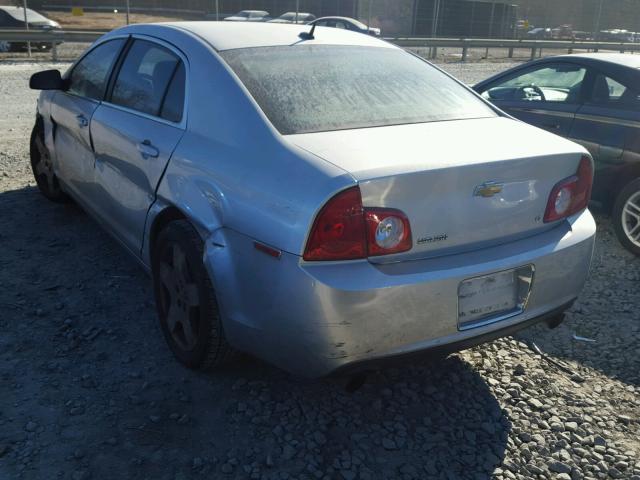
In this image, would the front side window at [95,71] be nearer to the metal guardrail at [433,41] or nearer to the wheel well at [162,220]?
the wheel well at [162,220]

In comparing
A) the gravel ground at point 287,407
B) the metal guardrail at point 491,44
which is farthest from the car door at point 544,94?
the metal guardrail at point 491,44

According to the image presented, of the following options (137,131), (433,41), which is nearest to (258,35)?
(137,131)

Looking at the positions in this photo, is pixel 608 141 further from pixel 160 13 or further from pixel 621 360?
pixel 160 13

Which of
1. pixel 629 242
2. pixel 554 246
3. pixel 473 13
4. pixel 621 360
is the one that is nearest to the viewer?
pixel 554 246

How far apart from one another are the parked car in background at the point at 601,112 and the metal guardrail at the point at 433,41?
14.4 metres

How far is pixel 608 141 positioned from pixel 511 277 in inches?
118

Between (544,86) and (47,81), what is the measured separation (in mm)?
4275

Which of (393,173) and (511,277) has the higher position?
(393,173)

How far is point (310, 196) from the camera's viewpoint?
249 cm

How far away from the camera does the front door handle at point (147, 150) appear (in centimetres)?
340

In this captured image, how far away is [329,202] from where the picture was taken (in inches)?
97.1

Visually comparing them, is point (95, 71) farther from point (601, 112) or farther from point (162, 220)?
point (601, 112)

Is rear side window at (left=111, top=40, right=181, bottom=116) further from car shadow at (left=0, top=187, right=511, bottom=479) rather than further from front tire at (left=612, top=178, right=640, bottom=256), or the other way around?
front tire at (left=612, top=178, right=640, bottom=256)

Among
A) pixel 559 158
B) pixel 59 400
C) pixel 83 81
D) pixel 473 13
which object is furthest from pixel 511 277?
pixel 473 13
